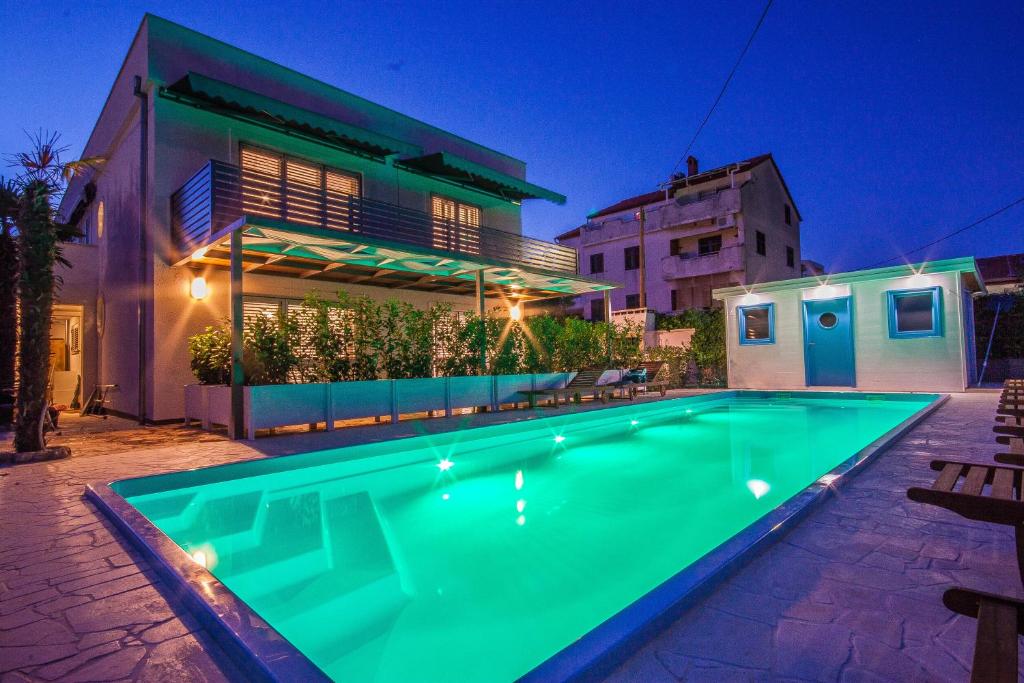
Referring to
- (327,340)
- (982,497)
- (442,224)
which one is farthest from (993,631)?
(442,224)

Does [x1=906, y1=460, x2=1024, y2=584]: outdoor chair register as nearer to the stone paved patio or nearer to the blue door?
the stone paved patio

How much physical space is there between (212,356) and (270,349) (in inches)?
57.4

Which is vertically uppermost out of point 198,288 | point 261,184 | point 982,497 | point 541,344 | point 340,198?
point 340,198

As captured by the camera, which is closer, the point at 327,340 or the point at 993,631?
the point at 993,631

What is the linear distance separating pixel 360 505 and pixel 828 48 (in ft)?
74.5

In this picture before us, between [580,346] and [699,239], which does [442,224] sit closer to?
[580,346]

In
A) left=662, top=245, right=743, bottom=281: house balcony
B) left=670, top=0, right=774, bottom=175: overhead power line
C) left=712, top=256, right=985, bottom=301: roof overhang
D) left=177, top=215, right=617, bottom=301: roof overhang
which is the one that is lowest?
left=712, top=256, right=985, bottom=301: roof overhang

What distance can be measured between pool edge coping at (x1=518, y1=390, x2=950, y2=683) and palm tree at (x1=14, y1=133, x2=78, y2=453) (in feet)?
25.1

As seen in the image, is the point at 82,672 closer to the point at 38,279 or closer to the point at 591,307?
the point at 38,279

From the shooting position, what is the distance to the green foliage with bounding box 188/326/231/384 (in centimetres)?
907

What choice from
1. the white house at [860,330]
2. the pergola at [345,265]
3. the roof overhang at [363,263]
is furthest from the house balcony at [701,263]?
the roof overhang at [363,263]

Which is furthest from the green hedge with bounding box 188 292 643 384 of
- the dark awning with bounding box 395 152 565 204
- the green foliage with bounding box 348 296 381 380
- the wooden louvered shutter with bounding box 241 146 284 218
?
the dark awning with bounding box 395 152 565 204

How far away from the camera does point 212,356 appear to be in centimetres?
924

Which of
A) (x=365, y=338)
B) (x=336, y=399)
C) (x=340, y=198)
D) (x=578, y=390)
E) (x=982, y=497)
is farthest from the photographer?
(x=578, y=390)
